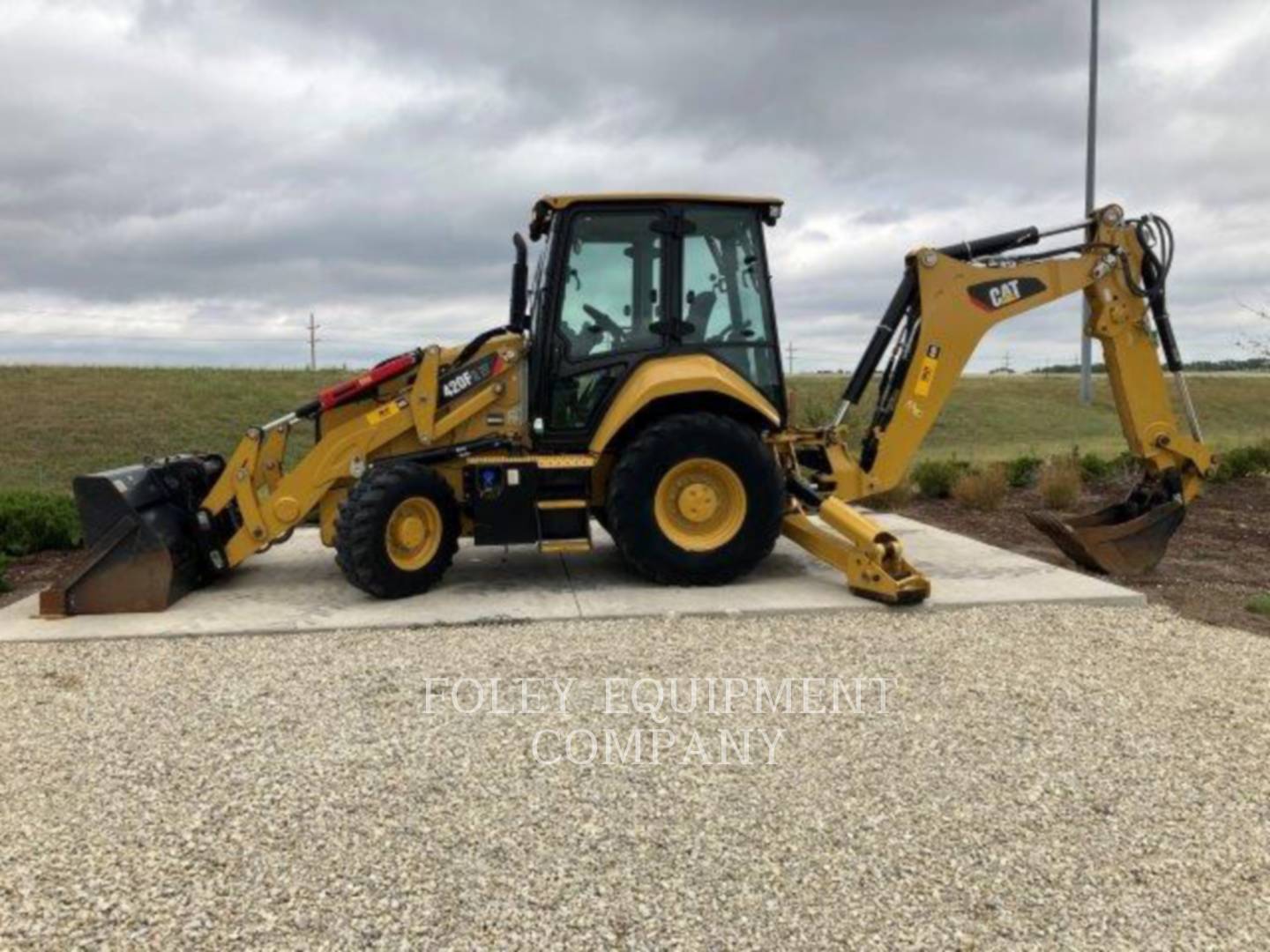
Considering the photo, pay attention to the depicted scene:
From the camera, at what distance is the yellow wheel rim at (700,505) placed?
7.25 m

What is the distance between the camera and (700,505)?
7.29 metres

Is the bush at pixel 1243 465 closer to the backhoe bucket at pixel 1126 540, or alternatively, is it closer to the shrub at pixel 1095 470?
the shrub at pixel 1095 470

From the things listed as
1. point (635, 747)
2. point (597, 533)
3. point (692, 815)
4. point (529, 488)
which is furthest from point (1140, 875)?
point (597, 533)

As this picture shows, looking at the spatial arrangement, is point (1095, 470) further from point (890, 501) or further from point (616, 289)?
point (616, 289)

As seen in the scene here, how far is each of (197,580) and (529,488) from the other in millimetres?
2510

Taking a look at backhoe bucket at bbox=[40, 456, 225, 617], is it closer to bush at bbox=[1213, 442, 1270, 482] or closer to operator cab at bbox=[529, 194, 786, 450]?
operator cab at bbox=[529, 194, 786, 450]

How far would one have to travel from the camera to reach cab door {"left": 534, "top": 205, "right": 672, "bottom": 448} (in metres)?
7.30

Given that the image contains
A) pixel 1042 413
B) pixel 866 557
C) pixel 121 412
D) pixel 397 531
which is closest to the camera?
pixel 866 557

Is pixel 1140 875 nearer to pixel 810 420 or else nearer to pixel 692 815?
pixel 692 815

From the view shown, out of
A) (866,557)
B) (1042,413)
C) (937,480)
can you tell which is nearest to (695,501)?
(866,557)

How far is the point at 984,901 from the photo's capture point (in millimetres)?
2990

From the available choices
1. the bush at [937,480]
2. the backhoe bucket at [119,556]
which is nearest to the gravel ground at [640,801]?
the backhoe bucket at [119,556]

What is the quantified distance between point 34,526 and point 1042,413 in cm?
3009

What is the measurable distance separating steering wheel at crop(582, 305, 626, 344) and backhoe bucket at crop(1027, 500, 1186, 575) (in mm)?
3617
